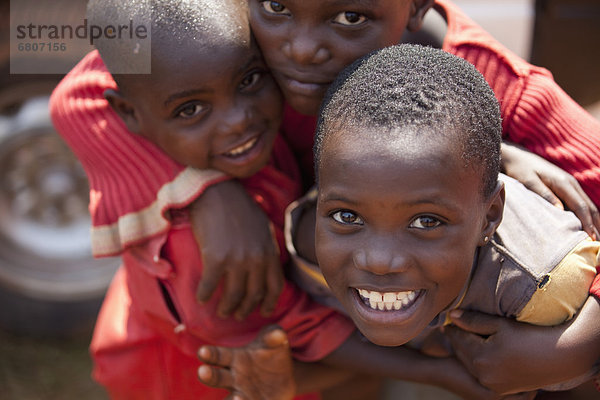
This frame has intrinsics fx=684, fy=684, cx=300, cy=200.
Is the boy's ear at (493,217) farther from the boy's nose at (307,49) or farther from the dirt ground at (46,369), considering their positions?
the dirt ground at (46,369)

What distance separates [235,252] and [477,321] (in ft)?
2.18

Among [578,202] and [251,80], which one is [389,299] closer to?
[578,202]

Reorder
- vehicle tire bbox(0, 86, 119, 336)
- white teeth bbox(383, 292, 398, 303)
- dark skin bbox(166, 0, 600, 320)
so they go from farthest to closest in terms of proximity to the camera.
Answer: vehicle tire bbox(0, 86, 119, 336) → dark skin bbox(166, 0, 600, 320) → white teeth bbox(383, 292, 398, 303)

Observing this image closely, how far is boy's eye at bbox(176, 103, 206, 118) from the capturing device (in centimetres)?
181

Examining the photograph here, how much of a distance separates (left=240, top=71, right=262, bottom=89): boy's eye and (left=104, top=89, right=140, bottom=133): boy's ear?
A: 32cm

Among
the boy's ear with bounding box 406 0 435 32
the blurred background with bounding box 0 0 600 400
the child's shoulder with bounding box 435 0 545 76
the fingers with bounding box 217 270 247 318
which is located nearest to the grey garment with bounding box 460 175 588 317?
the child's shoulder with bounding box 435 0 545 76

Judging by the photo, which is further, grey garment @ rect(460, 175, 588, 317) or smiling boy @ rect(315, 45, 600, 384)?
grey garment @ rect(460, 175, 588, 317)

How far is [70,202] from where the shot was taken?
3746 millimetres

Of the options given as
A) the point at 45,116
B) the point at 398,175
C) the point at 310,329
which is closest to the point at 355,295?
the point at 398,175

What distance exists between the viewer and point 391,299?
1490 mm

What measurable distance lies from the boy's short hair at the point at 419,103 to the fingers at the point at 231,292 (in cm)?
51

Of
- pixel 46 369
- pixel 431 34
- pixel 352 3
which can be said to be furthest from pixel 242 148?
pixel 46 369

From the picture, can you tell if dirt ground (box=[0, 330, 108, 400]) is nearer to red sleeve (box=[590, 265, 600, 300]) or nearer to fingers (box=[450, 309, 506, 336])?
fingers (box=[450, 309, 506, 336])

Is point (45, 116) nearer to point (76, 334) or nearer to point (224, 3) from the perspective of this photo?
point (76, 334)
